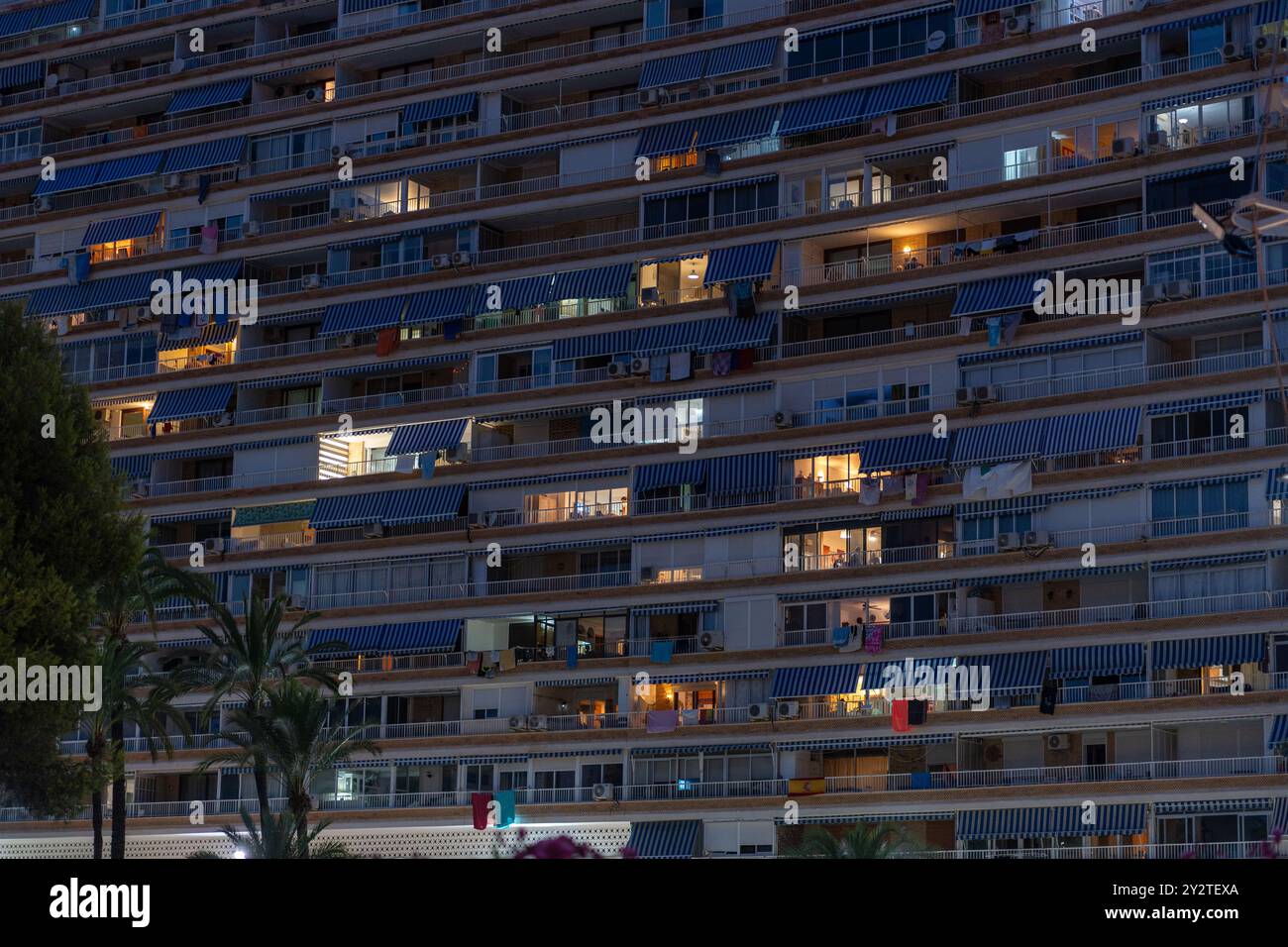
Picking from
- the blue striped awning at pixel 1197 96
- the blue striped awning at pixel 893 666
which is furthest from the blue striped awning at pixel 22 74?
the blue striped awning at pixel 1197 96

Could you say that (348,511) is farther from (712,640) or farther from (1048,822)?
(1048,822)

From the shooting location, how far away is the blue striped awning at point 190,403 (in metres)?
98.2

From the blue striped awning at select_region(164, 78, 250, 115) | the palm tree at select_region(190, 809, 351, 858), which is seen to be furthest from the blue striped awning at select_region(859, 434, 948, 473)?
the blue striped awning at select_region(164, 78, 250, 115)

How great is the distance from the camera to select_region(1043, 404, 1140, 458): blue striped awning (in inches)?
3022

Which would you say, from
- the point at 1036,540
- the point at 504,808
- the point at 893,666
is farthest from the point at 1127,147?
the point at 504,808

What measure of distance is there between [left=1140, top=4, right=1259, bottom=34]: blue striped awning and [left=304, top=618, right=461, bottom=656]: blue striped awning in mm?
38111

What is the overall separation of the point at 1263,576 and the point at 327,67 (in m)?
53.1

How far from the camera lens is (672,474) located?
86.9 metres

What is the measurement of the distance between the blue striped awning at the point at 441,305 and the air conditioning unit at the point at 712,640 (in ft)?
64.2

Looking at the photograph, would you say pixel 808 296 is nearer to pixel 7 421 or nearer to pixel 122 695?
pixel 122 695

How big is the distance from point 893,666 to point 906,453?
28.4ft

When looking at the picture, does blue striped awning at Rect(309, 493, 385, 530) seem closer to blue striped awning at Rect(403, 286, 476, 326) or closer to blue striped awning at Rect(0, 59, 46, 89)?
blue striped awning at Rect(403, 286, 476, 326)

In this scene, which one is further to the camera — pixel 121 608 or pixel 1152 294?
pixel 1152 294

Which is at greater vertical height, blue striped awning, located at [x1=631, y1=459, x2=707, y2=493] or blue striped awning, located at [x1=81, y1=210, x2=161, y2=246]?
blue striped awning, located at [x1=81, y1=210, x2=161, y2=246]
